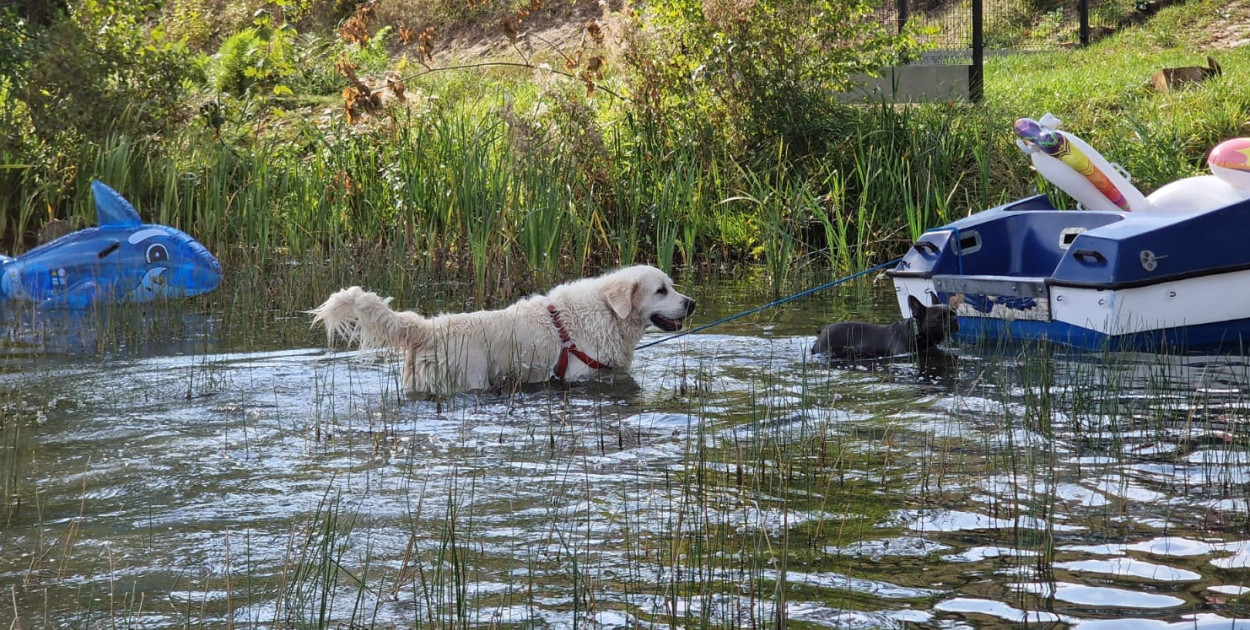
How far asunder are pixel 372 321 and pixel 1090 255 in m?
4.49

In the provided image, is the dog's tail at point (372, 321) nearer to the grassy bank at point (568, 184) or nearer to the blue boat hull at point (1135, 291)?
the grassy bank at point (568, 184)

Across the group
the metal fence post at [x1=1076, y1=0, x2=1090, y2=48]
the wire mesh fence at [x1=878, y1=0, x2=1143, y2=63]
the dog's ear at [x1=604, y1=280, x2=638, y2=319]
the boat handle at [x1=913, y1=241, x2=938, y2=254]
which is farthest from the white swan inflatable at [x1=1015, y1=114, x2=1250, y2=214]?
the metal fence post at [x1=1076, y1=0, x2=1090, y2=48]

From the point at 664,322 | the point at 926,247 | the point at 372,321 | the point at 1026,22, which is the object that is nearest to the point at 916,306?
the point at 926,247

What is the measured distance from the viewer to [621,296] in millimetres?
7973

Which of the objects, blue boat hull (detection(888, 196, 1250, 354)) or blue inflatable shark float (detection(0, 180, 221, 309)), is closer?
blue boat hull (detection(888, 196, 1250, 354))

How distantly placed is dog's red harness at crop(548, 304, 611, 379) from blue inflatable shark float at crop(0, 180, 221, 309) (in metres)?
3.79

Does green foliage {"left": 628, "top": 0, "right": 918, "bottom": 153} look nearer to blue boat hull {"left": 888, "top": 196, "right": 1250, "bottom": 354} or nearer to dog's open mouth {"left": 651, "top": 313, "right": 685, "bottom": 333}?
blue boat hull {"left": 888, "top": 196, "right": 1250, "bottom": 354}

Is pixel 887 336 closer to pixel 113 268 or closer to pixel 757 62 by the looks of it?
pixel 757 62

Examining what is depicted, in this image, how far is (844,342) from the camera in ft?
27.8

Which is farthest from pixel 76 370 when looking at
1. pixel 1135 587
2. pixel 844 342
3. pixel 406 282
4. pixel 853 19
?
pixel 853 19

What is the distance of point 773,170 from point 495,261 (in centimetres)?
333

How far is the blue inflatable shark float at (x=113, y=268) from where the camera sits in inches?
405

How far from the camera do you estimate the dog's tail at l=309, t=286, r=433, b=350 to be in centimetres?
727

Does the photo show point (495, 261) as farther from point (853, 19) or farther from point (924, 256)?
point (853, 19)
